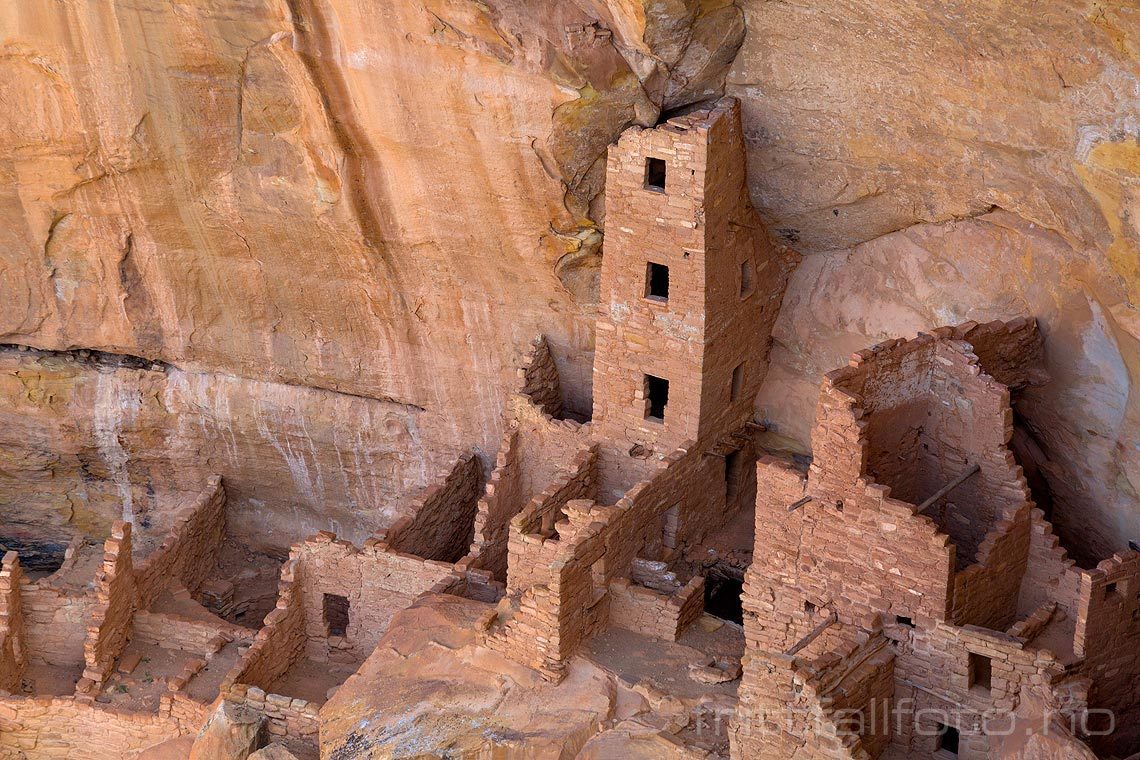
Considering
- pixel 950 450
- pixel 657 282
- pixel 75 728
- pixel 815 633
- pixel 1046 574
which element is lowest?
pixel 75 728

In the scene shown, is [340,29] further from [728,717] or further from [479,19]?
[728,717]

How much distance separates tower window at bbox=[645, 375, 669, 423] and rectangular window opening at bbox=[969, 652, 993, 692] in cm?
358

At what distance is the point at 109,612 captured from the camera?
15.9 meters

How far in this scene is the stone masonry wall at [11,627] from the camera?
16047mm

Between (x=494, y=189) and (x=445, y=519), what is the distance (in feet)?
10.5

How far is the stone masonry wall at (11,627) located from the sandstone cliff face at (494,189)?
2.63 meters

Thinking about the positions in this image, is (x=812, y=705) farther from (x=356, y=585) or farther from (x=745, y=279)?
(x=356, y=585)

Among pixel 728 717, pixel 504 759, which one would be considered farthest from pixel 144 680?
pixel 728 717

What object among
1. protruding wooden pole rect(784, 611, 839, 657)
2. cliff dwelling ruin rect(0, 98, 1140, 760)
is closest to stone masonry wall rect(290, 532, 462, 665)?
cliff dwelling ruin rect(0, 98, 1140, 760)

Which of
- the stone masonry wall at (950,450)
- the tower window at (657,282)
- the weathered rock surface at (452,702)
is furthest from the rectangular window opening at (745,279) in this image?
the weathered rock surface at (452,702)

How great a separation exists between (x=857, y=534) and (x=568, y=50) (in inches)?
154

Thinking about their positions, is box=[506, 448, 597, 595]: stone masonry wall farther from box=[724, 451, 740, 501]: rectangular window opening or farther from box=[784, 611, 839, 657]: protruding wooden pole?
box=[784, 611, 839, 657]: protruding wooden pole

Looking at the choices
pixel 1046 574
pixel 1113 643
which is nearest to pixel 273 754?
pixel 1046 574

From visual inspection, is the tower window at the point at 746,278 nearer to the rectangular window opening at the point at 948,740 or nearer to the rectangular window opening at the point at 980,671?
the rectangular window opening at the point at 980,671
